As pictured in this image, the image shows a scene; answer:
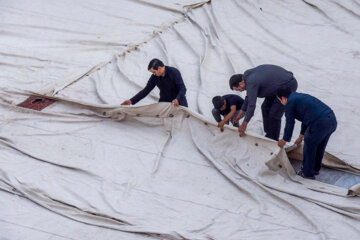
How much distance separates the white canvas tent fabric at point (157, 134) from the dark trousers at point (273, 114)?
29 centimetres

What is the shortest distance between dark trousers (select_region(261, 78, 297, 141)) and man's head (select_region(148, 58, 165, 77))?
0.91 m

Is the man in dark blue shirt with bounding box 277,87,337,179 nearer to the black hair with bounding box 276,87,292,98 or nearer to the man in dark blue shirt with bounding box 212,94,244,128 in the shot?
the black hair with bounding box 276,87,292,98

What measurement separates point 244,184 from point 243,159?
278 mm

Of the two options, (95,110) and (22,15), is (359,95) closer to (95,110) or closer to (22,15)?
(95,110)

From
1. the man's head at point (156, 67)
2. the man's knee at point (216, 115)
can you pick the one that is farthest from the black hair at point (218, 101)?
the man's head at point (156, 67)

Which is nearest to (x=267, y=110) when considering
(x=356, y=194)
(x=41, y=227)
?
(x=356, y=194)

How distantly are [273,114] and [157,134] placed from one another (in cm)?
100

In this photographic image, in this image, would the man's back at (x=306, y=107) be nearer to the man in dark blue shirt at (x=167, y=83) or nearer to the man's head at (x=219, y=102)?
the man's head at (x=219, y=102)

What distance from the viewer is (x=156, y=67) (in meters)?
4.63

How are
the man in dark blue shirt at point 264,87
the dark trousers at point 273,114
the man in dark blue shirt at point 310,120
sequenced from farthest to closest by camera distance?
the dark trousers at point 273,114 → the man in dark blue shirt at point 264,87 → the man in dark blue shirt at point 310,120

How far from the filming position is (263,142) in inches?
168

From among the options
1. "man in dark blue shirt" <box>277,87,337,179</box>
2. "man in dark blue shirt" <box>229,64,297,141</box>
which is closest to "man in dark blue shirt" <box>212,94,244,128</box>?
"man in dark blue shirt" <box>229,64,297,141</box>

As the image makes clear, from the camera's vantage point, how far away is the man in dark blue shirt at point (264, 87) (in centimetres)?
431

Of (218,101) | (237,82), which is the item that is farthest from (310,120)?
(218,101)
